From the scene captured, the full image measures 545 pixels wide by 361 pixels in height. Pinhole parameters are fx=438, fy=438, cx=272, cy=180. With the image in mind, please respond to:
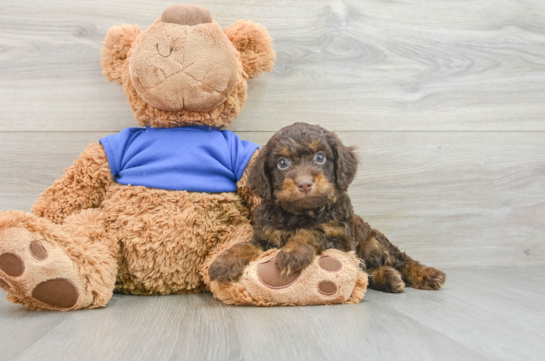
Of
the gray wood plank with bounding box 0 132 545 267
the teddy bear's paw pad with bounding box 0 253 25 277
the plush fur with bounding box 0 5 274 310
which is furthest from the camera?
the gray wood plank with bounding box 0 132 545 267

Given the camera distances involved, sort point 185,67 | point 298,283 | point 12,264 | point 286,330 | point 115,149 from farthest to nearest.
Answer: point 115,149
point 185,67
point 298,283
point 12,264
point 286,330

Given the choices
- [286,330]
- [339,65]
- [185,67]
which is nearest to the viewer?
[286,330]

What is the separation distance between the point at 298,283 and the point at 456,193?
1.18 meters

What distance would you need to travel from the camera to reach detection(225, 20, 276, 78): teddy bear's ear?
1.72m

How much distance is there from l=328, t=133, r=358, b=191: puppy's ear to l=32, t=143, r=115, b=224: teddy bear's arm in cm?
85

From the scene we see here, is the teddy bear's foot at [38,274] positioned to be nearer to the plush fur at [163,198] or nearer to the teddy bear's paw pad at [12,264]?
the teddy bear's paw pad at [12,264]

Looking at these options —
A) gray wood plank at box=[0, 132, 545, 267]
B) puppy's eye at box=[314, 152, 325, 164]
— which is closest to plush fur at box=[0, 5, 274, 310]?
puppy's eye at box=[314, 152, 325, 164]

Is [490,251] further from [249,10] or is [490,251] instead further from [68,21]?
[68,21]

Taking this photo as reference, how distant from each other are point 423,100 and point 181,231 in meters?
1.32

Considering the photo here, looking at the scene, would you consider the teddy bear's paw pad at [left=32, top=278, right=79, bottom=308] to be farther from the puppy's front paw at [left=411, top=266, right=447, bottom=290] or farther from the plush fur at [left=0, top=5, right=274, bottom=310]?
the puppy's front paw at [left=411, top=266, right=447, bottom=290]

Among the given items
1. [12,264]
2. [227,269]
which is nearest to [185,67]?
[227,269]

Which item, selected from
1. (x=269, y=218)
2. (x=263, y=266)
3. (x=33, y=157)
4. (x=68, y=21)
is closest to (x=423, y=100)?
(x=269, y=218)

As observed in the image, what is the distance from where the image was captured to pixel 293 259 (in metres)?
1.29

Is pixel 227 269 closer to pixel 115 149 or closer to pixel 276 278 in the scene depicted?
pixel 276 278
